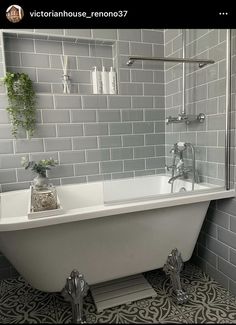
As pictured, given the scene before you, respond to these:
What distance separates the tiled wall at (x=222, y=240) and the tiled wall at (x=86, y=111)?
0.58 meters

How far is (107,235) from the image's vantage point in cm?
133

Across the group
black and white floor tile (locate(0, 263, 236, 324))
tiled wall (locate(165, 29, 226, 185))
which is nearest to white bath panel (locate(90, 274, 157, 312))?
→ black and white floor tile (locate(0, 263, 236, 324))

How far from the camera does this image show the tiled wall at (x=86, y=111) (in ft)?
5.91

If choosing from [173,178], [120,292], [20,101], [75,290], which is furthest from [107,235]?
[20,101]

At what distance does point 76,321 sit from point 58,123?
1405 mm

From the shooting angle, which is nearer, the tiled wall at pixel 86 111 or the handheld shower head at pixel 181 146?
the tiled wall at pixel 86 111

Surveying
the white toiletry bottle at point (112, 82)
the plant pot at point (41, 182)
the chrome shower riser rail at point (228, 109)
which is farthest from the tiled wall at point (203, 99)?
the plant pot at point (41, 182)

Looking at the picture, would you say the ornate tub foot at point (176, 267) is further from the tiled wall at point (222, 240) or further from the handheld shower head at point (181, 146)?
the handheld shower head at point (181, 146)

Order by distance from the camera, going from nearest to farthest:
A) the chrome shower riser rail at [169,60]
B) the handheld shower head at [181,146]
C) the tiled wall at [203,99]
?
1. the tiled wall at [203,99]
2. the chrome shower riser rail at [169,60]
3. the handheld shower head at [181,146]

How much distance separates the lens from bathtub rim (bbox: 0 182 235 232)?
3.69ft

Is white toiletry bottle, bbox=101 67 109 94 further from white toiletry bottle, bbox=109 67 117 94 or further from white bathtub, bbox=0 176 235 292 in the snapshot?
white bathtub, bbox=0 176 235 292

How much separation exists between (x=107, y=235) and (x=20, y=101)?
123 centimetres
